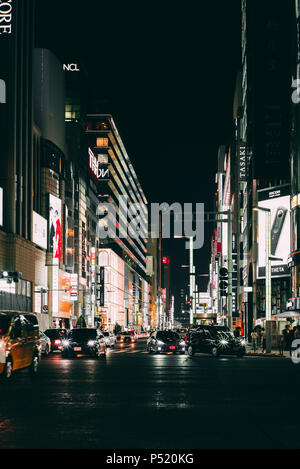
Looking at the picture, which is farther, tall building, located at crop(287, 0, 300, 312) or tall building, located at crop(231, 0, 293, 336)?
tall building, located at crop(231, 0, 293, 336)

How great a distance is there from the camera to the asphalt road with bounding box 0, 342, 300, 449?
10648 millimetres

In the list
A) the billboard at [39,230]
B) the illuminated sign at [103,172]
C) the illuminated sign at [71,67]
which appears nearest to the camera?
the billboard at [39,230]

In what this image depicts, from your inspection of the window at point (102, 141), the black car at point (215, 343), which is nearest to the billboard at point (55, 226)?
the black car at point (215, 343)

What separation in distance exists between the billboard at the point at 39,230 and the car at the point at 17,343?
6945 centimetres

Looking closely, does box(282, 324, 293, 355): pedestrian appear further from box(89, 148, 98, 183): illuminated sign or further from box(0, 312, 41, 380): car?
box(89, 148, 98, 183): illuminated sign

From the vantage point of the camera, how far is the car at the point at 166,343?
4878cm

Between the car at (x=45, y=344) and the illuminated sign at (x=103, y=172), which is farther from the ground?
the illuminated sign at (x=103, y=172)

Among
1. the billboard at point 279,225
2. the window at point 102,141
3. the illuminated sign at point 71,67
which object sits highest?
the illuminated sign at point 71,67

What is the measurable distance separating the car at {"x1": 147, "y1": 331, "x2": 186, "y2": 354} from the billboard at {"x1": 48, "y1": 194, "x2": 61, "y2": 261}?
58729mm

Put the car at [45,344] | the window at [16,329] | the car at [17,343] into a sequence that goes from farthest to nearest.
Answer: the car at [45,344] → the window at [16,329] → the car at [17,343]

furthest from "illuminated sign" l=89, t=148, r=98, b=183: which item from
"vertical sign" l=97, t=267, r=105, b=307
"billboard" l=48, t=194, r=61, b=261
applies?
"billboard" l=48, t=194, r=61, b=261

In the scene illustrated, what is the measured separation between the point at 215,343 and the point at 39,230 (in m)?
59.5

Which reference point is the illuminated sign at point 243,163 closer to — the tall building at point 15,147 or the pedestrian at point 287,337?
the tall building at point 15,147
